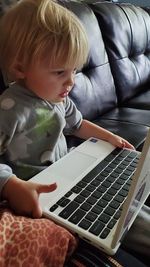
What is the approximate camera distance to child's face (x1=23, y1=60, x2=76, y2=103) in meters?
0.81

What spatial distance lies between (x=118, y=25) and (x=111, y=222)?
128cm

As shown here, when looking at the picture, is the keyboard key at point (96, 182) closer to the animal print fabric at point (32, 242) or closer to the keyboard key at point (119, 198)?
the keyboard key at point (119, 198)

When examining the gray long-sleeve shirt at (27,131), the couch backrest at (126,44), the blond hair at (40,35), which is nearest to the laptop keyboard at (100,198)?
the gray long-sleeve shirt at (27,131)

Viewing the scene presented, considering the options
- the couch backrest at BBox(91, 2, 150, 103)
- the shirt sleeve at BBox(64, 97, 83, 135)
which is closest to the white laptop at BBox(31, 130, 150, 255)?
the shirt sleeve at BBox(64, 97, 83, 135)

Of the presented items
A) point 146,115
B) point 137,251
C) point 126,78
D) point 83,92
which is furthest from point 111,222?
point 126,78

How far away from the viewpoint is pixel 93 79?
4.78ft

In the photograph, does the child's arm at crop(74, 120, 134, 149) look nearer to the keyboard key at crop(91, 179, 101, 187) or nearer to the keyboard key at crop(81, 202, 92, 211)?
the keyboard key at crop(91, 179, 101, 187)

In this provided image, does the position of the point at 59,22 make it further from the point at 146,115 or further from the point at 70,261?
the point at 146,115

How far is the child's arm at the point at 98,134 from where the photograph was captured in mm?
991

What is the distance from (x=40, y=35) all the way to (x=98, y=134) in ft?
1.29

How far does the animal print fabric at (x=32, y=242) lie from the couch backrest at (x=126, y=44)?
1178 millimetres

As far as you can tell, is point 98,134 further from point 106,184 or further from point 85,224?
point 85,224

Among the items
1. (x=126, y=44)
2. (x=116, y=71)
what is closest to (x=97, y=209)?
(x=116, y=71)

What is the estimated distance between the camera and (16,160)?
833 millimetres
